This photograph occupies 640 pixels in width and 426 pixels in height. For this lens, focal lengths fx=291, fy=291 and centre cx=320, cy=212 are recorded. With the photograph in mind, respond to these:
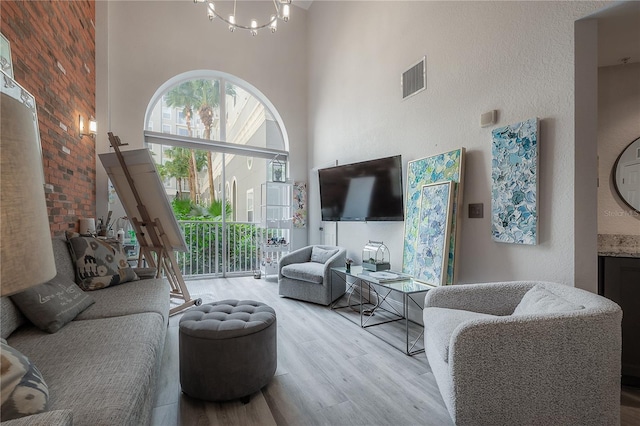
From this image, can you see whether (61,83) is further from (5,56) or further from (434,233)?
(434,233)

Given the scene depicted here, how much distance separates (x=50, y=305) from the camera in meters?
1.61

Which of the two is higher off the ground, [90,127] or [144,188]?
[90,127]

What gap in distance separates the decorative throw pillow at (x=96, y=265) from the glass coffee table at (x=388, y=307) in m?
2.19

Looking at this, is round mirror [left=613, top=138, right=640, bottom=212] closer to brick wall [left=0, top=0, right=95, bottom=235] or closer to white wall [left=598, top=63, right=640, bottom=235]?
white wall [left=598, top=63, right=640, bottom=235]

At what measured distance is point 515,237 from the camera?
85.4 inches

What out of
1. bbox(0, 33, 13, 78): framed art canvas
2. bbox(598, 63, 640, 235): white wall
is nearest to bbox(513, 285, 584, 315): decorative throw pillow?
bbox(598, 63, 640, 235): white wall

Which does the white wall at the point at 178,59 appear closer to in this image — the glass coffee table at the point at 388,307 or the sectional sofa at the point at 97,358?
the glass coffee table at the point at 388,307

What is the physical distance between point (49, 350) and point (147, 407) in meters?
0.54

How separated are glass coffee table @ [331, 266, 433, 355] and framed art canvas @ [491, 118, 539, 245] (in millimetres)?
803

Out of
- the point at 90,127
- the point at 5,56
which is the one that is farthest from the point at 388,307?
the point at 90,127

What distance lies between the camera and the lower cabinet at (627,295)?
6.25 feet

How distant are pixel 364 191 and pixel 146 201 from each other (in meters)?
2.48

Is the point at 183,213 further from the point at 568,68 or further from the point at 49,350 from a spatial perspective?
the point at 568,68

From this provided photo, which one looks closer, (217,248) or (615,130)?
(615,130)
